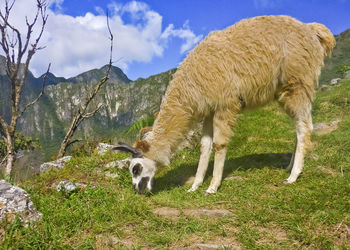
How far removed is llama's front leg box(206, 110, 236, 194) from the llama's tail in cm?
224

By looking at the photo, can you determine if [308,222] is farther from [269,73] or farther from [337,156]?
A: [337,156]

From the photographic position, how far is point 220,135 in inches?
187

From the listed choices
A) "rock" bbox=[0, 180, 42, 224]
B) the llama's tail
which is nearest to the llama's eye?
"rock" bbox=[0, 180, 42, 224]

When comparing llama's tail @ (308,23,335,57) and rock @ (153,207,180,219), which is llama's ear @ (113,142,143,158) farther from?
llama's tail @ (308,23,335,57)

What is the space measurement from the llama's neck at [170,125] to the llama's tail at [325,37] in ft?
8.98

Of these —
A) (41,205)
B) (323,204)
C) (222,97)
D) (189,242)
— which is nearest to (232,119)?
(222,97)

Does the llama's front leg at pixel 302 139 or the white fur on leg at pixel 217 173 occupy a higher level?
the llama's front leg at pixel 302 139

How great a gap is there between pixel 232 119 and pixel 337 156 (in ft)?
8.54

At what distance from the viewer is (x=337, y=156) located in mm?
5609

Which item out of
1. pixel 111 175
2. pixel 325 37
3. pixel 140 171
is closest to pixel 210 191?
pixel 140 171

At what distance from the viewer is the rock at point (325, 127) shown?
7913mm

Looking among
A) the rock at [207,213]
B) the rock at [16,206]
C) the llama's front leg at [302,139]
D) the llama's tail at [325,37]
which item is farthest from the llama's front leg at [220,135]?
the rock at [16,206]

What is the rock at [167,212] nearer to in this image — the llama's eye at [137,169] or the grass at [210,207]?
the grass at [210,207]

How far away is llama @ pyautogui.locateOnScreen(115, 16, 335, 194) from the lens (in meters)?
4.61
